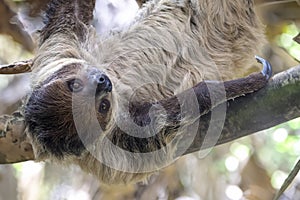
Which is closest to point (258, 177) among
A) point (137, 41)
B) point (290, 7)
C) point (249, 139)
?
point (249, 139)

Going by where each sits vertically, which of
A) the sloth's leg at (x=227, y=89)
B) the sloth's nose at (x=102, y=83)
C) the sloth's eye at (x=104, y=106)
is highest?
the sloth's nose at (x=102, y=83)

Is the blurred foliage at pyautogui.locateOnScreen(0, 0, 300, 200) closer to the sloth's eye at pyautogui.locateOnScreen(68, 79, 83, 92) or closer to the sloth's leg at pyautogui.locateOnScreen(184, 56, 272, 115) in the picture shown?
the sloth's leg at pyautogui.locateOnScreen(184, 56, 272, 115)

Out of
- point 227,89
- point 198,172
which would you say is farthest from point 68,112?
point 198,172

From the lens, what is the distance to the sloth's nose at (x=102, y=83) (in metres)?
2.18

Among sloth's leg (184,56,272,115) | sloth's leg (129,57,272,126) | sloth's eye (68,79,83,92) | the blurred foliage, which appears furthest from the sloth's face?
the blurred foliage

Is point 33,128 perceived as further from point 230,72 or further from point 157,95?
point 230,72

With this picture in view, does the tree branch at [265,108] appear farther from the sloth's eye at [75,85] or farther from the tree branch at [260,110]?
the sloth's eye at [75,85]

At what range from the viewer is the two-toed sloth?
2.26 m

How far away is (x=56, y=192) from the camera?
471 cm

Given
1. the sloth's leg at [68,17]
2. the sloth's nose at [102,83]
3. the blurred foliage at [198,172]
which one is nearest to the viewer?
the sloth's nose at [102,83]

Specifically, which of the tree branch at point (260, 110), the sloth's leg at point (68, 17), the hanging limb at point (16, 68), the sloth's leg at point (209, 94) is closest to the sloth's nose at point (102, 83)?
the sloth's leg at point (209, 94)

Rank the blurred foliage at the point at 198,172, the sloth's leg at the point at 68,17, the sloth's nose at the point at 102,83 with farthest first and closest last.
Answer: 1. the blurred foliage at the point at 198,172
2. the sloth's leg at the point at 68,17
3. the sloth's nose at the point at 102,83

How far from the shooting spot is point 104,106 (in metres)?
2.27

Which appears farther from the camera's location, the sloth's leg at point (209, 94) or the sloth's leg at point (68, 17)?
the sloth's leg at point (68, 17)
